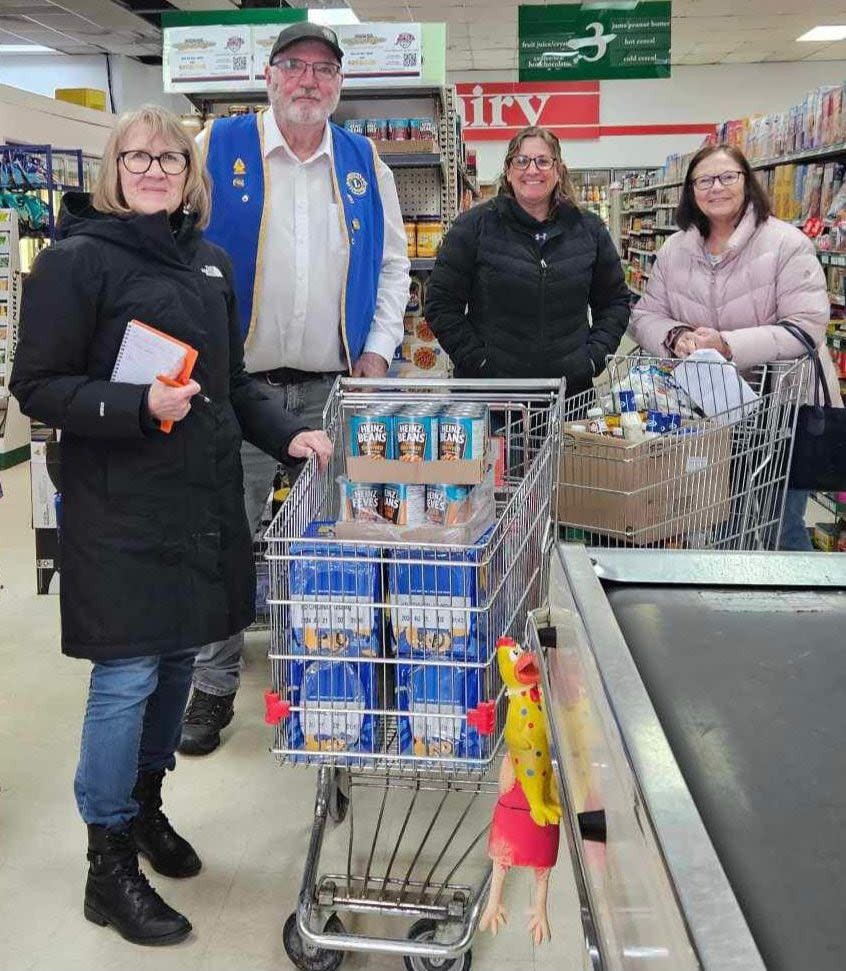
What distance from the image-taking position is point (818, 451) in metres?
2.83

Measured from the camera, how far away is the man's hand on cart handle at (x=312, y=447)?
2.31m

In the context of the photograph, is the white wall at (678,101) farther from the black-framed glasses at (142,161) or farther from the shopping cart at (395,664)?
the shopping cart at (395,664)

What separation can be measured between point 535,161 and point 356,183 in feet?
2.08

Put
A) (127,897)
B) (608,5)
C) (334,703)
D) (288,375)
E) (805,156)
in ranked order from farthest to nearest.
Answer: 1. (608,5)
2. (805,156)
3. (288,375)
4. (127,897)
5. (334,703)

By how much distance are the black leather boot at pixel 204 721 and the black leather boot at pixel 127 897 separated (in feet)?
2.72

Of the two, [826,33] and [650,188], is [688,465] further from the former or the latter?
[826,33]

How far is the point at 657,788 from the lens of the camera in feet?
2.72

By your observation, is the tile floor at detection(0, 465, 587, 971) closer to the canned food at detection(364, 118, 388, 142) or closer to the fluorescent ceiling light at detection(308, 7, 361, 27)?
the canned food at detection(364, 118, 388, 142)

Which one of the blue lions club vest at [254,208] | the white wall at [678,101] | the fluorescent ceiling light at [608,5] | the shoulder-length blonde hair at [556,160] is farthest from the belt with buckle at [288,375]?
the white wall at [678,101]

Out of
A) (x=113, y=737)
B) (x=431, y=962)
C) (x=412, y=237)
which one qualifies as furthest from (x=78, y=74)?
(x=431, y=962)

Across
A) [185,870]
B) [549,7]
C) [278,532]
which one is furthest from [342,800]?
[549,7]

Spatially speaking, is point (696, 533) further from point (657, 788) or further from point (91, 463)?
point (657, 788)

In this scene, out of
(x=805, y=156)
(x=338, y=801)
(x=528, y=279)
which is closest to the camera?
(x=338, y=801)

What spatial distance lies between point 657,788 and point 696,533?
1.93m
